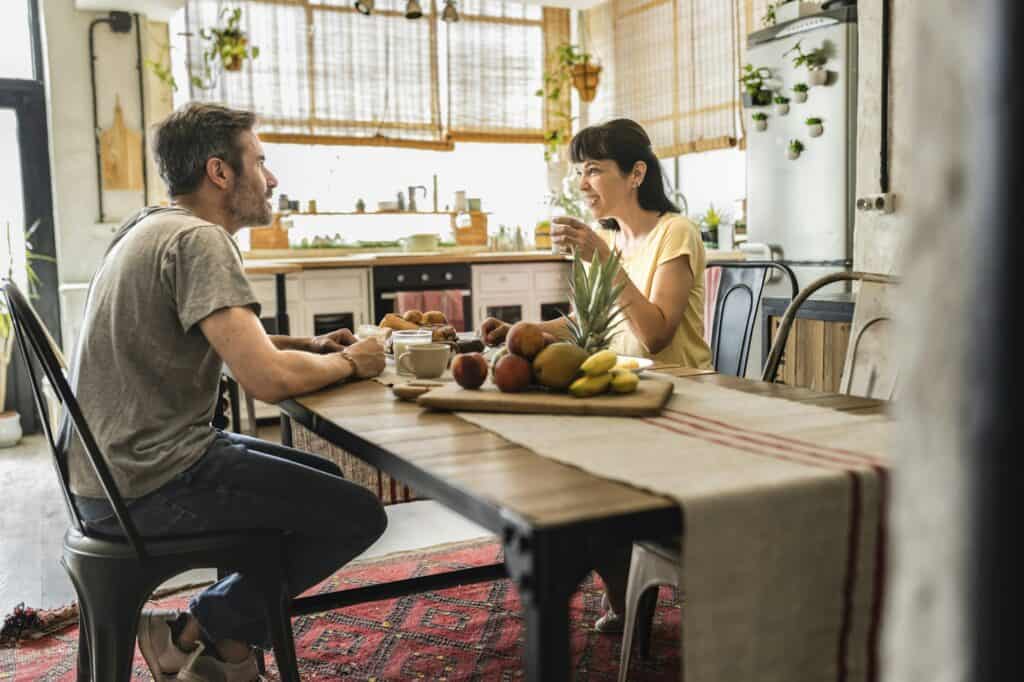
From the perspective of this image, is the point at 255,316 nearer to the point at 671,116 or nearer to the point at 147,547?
the point at 147,547

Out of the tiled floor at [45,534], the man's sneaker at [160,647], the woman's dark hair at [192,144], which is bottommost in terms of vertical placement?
the tiled floor at [45,534]

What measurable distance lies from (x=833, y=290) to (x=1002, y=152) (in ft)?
14.5

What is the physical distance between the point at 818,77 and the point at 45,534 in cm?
395

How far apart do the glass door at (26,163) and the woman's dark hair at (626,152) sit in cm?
390

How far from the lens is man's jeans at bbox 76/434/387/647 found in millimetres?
1719

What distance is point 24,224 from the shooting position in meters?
5.47

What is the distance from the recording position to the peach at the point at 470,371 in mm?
1739

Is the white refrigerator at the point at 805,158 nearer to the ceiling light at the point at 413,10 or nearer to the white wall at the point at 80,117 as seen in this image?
the ceiling light at the point at 413,10

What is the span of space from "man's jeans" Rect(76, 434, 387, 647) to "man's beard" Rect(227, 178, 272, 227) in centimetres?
50

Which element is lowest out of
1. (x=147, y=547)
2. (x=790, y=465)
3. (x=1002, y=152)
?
(x=147, y=547)

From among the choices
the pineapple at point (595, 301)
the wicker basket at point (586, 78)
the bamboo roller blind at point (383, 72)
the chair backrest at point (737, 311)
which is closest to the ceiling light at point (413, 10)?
the bamboo roller blind at point (383, 72)

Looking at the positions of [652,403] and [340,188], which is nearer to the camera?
[652,403]

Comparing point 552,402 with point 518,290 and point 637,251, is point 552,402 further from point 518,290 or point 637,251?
point 518,290

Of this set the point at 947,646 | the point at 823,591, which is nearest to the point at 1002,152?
the point at 947,646
